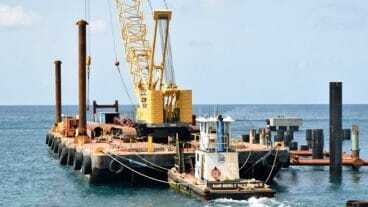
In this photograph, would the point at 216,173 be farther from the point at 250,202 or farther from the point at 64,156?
the point at 64,156

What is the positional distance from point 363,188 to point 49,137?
53294 millimetres

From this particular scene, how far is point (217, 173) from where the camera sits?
1725 inches

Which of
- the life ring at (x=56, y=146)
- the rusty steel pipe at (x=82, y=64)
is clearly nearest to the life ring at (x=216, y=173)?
the rusty steel pipe at (x=82, y=64)

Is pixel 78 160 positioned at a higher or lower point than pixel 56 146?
higher

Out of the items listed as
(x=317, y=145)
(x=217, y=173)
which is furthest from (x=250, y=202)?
(x=317, y=145)

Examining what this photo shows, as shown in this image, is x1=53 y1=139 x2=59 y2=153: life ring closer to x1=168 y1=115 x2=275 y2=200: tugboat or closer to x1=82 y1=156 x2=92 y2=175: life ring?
x1=82 y1=156 x2=92 y2=175: life ring

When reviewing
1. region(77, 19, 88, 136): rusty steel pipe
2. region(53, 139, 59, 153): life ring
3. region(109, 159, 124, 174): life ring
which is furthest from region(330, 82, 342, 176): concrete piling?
region(53, 139, 59, 153): life ring

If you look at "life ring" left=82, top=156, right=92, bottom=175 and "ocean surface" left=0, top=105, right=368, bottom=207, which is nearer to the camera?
"ocean surface" left=0, top=105, right=368, bottom=207

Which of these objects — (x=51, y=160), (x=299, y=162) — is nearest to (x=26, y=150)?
(x=51, y=160)

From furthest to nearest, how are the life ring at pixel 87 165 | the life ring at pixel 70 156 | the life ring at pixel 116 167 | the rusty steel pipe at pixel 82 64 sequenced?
the life ring at pixel 70 156 < the rusty steel pipe at pixel 82 64 < the life ring at pixel 87 165 < the life ring at pixel 116 167

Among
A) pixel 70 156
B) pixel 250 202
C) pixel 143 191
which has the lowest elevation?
pixel 143 191

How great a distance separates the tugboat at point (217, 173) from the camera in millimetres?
41281

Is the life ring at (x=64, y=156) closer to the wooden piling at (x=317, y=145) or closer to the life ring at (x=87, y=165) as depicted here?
the life ring at (x=87, y=165)

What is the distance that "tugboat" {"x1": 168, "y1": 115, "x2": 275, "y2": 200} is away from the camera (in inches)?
1625
